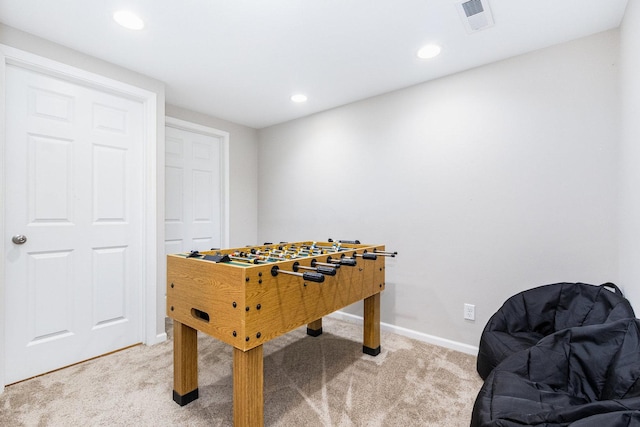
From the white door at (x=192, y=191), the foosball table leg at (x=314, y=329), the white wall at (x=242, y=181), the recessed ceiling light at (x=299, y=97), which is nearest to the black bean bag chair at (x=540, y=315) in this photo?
the foosball table leg at (x=314, y=329)

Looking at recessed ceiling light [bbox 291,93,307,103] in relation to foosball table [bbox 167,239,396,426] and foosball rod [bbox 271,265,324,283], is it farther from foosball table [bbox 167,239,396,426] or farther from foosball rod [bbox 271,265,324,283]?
foosball rod [bbox 271,265,324,283]

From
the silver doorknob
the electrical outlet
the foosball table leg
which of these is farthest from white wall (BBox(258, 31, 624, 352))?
the silver doorknob

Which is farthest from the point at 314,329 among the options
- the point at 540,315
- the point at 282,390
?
the point at 540,315

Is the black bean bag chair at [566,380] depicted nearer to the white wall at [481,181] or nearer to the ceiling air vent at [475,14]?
the white wall at [481,181]

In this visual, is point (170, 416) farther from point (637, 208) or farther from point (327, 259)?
point (637, 208)

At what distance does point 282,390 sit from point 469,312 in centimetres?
158

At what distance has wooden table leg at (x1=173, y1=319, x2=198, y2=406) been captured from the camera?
1690mm

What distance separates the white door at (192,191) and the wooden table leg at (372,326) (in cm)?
222

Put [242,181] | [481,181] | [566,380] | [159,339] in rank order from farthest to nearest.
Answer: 1. [242,181]
2. [159,339]
3. [481,181]
4. [566,380]

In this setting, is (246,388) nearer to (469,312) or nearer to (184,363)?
(184,363)

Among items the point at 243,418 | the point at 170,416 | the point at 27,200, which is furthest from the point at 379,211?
the point at 27,200

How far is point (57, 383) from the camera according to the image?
1923 mm

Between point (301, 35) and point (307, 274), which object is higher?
point (301, 35)

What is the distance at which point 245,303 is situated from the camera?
4.33ft
